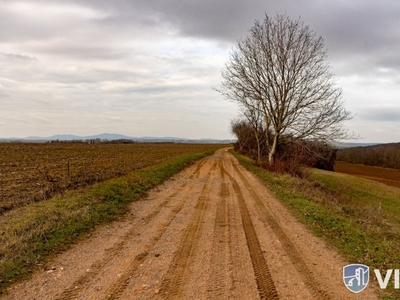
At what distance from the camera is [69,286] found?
496 centimetres

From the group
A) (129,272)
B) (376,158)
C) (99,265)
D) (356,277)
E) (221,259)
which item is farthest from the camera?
(376,158)

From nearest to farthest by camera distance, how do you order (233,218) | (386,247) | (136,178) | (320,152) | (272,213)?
(386,247) < (233,218) < (272,213) < (136,178) < (320,152)

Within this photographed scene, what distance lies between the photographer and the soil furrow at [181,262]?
484 centimetres

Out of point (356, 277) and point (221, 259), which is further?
point (221, 259)

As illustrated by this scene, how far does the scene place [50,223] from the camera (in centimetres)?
798

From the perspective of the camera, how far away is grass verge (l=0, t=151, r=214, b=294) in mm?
5867

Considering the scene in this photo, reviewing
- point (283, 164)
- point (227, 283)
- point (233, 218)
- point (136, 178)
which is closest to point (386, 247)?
point (233, 218)

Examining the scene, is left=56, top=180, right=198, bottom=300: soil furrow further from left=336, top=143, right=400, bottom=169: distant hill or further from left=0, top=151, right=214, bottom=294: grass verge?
left=336, top=143, right=400, bottom=169: distant hill

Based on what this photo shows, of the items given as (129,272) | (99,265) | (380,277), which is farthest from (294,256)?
(99,265)

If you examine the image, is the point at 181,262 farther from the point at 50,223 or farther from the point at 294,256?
the point at 50,223

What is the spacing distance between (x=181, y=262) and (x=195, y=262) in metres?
0.28

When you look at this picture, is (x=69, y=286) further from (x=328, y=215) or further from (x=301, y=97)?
(x=301, y=97)

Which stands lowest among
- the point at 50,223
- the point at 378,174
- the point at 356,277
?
the point at 378,174

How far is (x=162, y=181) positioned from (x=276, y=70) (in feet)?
47.8
